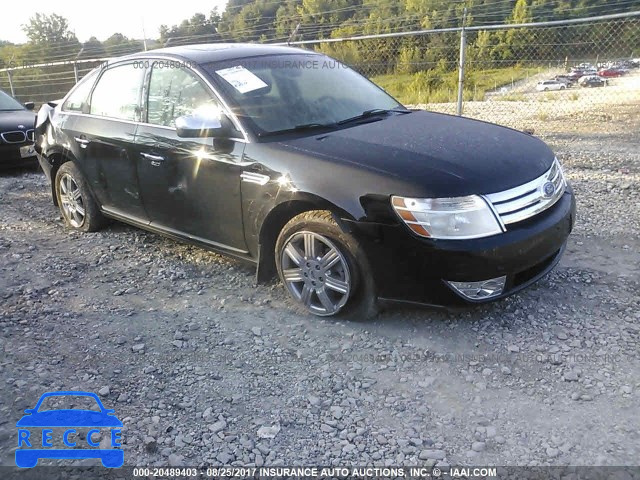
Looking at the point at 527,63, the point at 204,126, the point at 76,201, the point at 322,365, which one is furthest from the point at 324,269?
the point at 527,63

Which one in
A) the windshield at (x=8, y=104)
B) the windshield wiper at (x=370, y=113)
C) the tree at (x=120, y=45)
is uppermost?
the tree at (x=120, y=45)

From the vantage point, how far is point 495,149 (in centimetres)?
337

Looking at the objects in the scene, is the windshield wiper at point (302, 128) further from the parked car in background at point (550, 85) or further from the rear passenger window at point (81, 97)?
the parked car in background at point (550, 85)

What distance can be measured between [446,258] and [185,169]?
196 cm

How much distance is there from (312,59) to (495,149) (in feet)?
5.89

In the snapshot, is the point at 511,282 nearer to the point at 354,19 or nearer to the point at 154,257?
the point at 154,257

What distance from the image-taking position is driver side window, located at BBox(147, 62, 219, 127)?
12.7 feet

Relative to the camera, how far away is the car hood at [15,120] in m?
7.57

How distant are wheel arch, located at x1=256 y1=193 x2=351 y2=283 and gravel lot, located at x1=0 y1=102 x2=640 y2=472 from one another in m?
0.23

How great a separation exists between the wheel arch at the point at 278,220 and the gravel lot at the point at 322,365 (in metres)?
0.23

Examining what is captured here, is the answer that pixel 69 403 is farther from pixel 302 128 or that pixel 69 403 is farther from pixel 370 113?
pixel 370 113

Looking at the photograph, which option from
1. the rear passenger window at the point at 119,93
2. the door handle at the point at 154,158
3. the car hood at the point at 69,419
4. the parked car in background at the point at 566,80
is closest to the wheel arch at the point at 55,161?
the rear passenger window at the point at 119,93

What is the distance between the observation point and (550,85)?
15375mm

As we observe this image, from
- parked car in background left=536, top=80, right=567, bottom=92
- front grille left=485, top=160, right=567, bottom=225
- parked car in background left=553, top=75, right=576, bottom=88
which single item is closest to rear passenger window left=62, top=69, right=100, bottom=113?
front grille left=485, top=160, right=567, bottom=225
